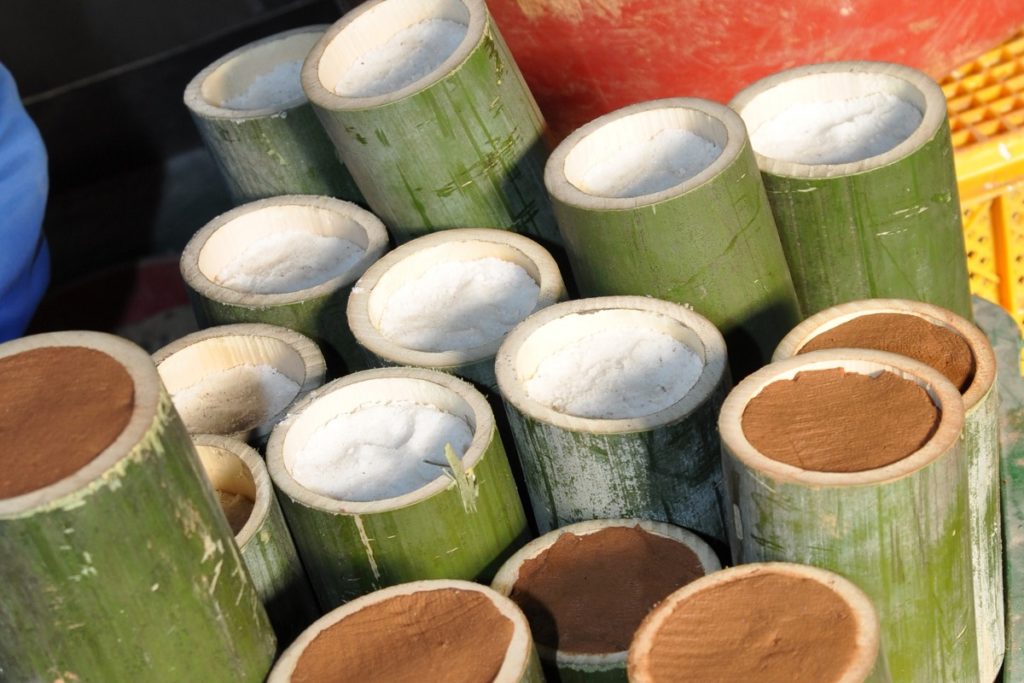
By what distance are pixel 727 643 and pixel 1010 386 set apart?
114 cm

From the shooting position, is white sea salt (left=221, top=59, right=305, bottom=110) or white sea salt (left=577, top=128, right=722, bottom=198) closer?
white sea salt (left=577, top=128, right=722, bottom=198)

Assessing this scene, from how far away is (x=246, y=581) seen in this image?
1.69 m

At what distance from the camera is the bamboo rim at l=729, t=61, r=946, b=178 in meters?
2.20

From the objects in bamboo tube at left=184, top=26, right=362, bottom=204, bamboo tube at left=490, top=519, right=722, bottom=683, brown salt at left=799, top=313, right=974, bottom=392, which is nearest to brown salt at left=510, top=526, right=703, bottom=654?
bamboo tube at left=490, top=519, right=722, bottom=683

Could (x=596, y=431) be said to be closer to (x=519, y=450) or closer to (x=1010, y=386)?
(x=519, y=450)

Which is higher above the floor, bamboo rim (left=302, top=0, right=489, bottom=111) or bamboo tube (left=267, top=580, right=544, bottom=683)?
bamboo rim (left=302, top=0, right=489, bottom=111)

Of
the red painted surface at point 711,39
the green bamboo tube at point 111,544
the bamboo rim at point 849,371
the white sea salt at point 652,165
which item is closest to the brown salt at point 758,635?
the bamboo rim at point 849,371

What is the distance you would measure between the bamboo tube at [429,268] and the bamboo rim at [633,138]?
0.15m

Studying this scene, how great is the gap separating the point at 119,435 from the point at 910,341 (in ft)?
3.63

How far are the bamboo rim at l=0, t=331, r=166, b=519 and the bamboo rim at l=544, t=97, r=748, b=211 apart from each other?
0.74 meters

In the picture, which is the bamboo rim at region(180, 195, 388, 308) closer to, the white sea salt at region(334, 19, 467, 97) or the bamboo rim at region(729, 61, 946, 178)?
the white sea salt at region(334, 19, 467, 97)

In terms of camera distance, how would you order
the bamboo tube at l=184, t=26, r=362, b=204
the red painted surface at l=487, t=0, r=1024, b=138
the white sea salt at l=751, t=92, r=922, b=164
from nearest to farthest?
the white sea salt at l=751, t=92, r=922, b=164 < the bamboo tube at l=184, t=26, r=362, b=204 < the red painted surface at l=487, t=0, r=1024, b=138

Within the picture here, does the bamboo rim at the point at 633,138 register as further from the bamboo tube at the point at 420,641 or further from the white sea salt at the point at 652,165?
the bamboo tube at the point at 420,641

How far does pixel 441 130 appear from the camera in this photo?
2.22 m
